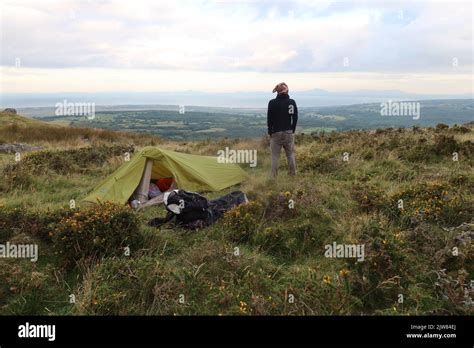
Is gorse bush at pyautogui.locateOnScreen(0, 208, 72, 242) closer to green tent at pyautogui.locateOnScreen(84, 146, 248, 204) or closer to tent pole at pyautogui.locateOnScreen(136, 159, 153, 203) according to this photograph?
green tent at pyautogui.locateOnScreen(84, 146, 248, 204)

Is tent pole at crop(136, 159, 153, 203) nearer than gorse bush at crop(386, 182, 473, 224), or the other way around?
gorse bush at crop(386, 182, 473, 224)

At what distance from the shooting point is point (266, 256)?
5898 millimetres

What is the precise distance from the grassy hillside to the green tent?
119cm

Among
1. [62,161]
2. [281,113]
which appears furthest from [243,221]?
[62,161]

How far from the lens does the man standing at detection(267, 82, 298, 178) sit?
9977 millimetres

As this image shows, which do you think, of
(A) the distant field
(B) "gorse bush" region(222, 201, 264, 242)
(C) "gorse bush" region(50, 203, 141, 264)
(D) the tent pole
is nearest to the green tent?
(D) the tent pole

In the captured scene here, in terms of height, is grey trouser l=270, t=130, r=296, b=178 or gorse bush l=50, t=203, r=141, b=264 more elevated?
grey trouser l=270, t=130, r=296, b=178

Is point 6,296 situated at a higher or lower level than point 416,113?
lower
